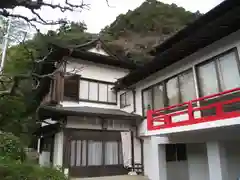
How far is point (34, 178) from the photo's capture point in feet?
20.3

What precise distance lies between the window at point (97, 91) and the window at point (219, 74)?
6.39 meters

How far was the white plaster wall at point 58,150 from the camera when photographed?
10202 mm

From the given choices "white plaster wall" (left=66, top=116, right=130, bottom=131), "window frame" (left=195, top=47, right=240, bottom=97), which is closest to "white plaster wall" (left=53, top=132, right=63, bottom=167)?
"white plaster wall" (left=66, top=116, right=130, bottom=131)

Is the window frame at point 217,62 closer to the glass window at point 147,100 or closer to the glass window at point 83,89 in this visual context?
the glass window at point 147,100

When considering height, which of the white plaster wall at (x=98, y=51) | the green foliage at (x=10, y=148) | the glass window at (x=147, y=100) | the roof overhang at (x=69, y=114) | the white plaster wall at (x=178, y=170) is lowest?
the white plaster wall at (x=178, y=170)

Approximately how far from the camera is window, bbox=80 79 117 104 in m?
12.8

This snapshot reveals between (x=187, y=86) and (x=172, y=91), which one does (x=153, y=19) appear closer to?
(x=172, y=91)

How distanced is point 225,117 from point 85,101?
27.5 ft

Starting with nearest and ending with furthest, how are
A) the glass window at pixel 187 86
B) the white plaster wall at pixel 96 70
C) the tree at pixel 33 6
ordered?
1. the tree at pixel 33 6
2. the glass window at pixel 187 86
3. the white plaster wall at pixel 96 70

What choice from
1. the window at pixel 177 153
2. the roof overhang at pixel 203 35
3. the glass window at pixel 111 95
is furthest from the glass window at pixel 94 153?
the roof overhang at pixel 203 35

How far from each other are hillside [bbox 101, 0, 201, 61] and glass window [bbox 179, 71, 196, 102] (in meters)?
13.1

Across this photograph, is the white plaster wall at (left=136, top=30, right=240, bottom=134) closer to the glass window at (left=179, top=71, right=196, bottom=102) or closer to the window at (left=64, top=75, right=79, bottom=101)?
the glass window at (left=179, top=71, right=196, bottom=102)

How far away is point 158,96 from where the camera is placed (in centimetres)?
1066

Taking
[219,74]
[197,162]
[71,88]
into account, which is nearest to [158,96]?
[197,162]
